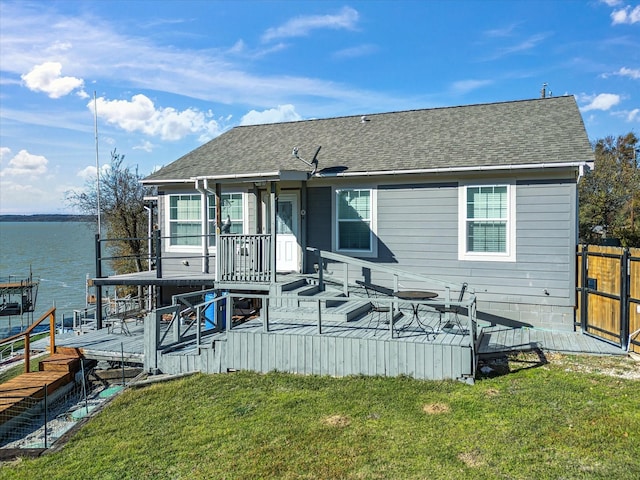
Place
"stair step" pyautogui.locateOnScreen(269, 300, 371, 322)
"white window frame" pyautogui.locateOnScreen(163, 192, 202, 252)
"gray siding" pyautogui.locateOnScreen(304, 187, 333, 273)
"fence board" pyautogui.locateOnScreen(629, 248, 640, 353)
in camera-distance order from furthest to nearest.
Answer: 1. "white window frame" pyautogui.locateOnScreen(163, 192, 202, 252)
2. "gray siding" pyautogui.locateOnScreen(304, 187, 333, 273)
3. "stair step" pyautogui.locateOnScreen(269, 300, 371, 322)
4. "fence board" pyautogui.locateOnScreen(629, 248, 640, 353)

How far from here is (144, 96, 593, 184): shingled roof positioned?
32.5 ft

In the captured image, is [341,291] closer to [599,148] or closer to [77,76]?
[77,76]

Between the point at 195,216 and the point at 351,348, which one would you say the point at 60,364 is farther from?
the point at 351,348

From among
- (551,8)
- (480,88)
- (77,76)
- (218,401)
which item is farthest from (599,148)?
(218,401)

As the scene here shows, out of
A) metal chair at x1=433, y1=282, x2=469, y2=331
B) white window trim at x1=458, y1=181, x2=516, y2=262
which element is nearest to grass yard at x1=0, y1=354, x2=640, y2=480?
metal chair at x1=433, y1=282, x2=469, y2=331

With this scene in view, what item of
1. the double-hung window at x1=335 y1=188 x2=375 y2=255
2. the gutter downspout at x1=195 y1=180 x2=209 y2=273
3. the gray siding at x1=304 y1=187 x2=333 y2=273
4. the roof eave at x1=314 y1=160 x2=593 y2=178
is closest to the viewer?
the roof eave at x1=314 y1=160 x2=593 y2=178

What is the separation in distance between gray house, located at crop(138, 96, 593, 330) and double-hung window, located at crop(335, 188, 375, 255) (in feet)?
0.08

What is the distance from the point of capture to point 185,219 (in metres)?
13.2

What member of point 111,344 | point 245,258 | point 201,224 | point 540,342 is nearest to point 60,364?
point 111,344

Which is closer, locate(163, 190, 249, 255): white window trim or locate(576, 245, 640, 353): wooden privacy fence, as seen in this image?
locate(576, 245, 640, 353): wooden privacy fence

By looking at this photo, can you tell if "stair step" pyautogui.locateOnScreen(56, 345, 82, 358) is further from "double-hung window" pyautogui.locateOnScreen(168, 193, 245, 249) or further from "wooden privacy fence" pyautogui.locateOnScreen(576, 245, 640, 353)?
"wooden privacy fence" pyautogui.locateOnScreen(576, 245, 640, 353)

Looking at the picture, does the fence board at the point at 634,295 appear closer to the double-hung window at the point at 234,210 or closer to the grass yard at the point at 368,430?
the grass yard at the point at 368,430

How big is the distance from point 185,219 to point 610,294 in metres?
10.1

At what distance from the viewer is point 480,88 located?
22.6m
